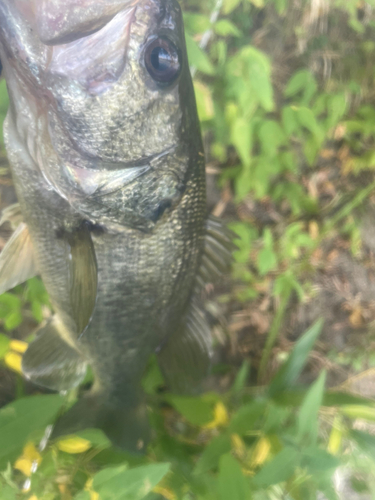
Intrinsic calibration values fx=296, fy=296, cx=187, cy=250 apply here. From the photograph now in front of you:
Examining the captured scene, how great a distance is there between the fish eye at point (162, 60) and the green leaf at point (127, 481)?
769 mm

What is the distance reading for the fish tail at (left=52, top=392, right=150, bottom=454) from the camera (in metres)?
1.01

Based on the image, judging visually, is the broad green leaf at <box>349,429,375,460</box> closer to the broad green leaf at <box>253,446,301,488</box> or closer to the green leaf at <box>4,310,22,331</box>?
the broad green leaf at <box>253,446,301,488</box>

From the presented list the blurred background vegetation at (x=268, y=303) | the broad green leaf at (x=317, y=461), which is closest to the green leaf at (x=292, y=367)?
the blurred background vegetation at (x=268, y=303)

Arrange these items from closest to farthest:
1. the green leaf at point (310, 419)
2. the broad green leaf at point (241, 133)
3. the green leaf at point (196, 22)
A: 1. the green leaf at point (310, 419)
2. the green leaf at point (196, 22)
3. the broad green leaf at point (241, 133)

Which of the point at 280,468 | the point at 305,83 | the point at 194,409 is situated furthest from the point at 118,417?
the point at 305,83

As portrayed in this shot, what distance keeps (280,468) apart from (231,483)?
0.40 feet

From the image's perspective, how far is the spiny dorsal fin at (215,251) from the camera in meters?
0.91

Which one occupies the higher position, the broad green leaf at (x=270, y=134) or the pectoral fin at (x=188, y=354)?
the broad green leaf at (x=270, y=134)

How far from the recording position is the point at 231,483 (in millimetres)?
703

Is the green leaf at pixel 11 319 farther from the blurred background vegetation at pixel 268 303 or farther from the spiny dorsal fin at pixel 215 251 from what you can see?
the spiny dorsal fin at pixel 215 251

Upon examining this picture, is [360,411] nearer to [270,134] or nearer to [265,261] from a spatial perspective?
[265,261]

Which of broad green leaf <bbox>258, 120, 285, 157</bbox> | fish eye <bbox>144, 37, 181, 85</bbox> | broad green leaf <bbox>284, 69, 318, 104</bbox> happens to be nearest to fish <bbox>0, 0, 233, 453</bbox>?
fish eye <bbox>144, 37, 181, 85</bbox>

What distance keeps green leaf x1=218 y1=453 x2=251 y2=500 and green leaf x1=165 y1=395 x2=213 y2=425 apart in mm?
339

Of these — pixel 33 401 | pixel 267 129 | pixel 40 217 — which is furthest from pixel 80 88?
pixel 267 129
